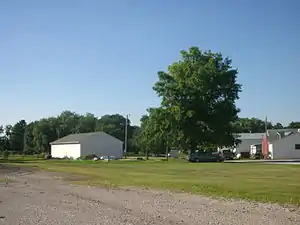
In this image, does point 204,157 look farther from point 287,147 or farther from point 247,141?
point 247,141

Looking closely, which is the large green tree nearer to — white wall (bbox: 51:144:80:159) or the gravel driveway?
white wall (bbox: 51:144:80:159)

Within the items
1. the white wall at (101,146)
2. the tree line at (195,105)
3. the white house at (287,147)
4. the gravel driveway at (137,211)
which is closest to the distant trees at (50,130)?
the white wall at (101,146)

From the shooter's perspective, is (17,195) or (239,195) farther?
(17,195)

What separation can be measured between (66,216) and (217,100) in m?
60.3

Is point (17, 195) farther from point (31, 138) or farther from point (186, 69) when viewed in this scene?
point (31, 138)

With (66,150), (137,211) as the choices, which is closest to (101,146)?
(66,150)

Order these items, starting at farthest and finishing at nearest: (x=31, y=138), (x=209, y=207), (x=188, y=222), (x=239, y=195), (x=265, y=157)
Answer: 1. (x=31, y=138)
2. (x=265, y=157)
3. (x=239, y=195)
4. (x=209, y=207)
5. (x=188, y=222)

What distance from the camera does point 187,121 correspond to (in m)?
70.3

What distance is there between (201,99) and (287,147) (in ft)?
91.6

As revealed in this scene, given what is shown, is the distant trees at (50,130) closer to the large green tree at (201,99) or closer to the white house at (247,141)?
the white house at (247,141)

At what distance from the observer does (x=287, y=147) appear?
8994 centimetres

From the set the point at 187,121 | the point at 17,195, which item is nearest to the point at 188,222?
the point at 17,195

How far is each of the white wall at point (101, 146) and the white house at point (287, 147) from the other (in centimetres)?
3834

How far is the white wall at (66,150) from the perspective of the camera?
10862 centimetres
